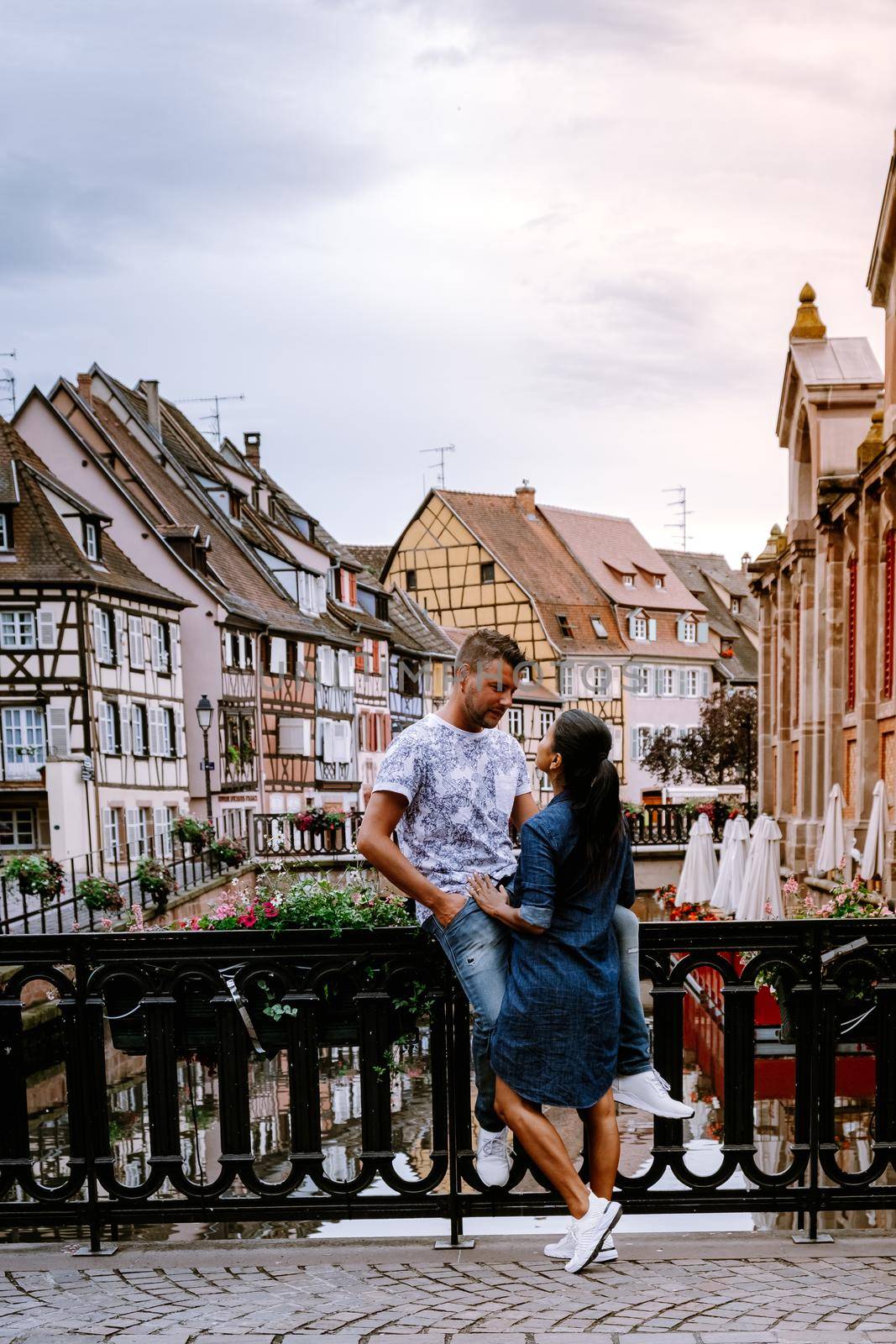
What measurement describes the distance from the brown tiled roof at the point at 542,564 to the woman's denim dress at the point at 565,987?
58.0 metres

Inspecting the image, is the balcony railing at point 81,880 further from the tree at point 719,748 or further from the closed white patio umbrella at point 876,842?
the tree at point 719,748

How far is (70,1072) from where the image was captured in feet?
15.7

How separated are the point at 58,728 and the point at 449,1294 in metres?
30.6

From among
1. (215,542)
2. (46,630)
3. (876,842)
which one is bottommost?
(876,842)

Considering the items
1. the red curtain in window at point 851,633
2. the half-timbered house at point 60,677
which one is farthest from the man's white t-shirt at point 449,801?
the half-timbered house at point 60,677

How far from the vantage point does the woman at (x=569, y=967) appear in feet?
13.8

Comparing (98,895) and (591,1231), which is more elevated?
(591,1231)

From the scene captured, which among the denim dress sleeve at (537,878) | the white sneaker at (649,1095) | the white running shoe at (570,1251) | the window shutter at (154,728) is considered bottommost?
the window shutter at (154,728)

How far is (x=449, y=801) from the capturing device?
4508 mm

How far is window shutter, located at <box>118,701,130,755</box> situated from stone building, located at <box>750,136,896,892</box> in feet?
54.8

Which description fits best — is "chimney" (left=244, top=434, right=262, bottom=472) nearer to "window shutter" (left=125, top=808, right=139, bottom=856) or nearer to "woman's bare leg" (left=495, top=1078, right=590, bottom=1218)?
"window shutter" (left=125, top=808, right=139, bottom=856)

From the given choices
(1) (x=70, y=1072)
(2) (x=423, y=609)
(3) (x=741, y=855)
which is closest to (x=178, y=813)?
(3) (x=741, y=855)

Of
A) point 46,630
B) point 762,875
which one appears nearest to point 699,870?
point 762,875

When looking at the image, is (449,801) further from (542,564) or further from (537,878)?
(542,564)
